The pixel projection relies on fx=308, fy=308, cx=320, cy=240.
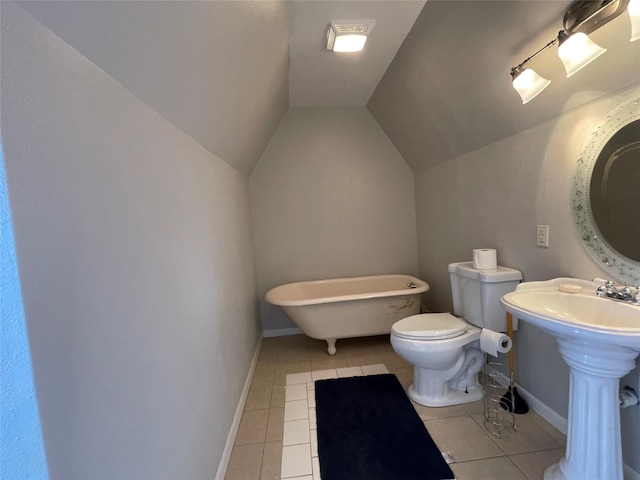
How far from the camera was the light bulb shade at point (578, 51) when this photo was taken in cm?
118

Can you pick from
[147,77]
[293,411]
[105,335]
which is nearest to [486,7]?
[147,77]

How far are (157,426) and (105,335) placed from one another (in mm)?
401

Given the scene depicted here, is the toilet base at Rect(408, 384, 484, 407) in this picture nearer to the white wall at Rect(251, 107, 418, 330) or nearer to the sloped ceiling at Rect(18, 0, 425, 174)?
the white wall at Rect(251, 107, 418, 330)

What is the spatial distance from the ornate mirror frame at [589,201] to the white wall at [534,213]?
4 centimetres

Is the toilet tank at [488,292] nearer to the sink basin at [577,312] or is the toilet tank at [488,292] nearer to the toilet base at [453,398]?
the sink basin at [577,312]

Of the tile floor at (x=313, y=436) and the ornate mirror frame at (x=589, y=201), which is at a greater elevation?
the ornate mirror frame at (x=589, y=201)

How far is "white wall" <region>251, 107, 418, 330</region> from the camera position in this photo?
10.7 ft

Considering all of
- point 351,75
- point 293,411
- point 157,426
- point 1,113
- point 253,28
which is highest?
point 351,75

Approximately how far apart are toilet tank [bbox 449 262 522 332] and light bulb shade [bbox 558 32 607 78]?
1.13 meters

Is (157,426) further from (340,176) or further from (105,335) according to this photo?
(340,176)

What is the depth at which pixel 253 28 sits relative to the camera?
1.36m

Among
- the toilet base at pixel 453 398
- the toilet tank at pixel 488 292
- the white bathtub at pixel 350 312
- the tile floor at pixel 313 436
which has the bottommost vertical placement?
the tile floor at pixel 313 436

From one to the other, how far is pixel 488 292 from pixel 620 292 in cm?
70

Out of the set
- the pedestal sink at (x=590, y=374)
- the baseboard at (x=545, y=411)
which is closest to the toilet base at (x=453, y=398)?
the baseboard at (x=545, y=411)
